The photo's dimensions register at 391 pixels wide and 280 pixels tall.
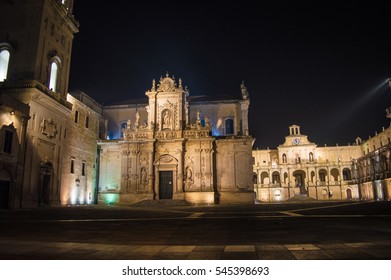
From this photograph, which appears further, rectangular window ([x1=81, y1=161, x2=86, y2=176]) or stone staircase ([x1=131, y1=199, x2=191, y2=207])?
rectangular window ([x1=81, y1=161, x2=86, y2=176])

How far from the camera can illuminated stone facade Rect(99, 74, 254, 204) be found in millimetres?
35625

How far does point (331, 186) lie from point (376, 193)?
53.8 feet

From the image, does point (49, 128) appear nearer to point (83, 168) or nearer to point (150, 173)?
point (83, 168)

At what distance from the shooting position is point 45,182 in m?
28.7

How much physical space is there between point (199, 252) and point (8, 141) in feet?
80.5

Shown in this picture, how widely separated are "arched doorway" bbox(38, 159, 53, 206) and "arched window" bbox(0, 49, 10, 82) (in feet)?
32.4

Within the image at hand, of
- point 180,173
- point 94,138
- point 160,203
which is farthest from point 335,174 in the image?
point 94,138

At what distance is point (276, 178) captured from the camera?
75562mm

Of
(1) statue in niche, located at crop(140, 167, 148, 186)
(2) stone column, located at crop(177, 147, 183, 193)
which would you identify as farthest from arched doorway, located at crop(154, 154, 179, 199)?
(1) statue in niche, located at crop(140, 167, 148, 186)

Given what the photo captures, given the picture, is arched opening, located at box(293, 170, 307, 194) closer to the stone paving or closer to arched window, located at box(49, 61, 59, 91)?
arched window, located at box(49, 61, 59, 91)

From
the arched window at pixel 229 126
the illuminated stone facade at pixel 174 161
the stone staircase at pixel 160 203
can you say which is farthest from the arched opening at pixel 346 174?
the stone staircase at pixel 160 203

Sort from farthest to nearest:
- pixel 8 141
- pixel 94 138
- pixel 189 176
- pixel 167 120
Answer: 1. pixel 94 138
2. pixel 167 120
3. pixel 189 176
4. pixel 8 141

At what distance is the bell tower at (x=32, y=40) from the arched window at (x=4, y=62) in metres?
0.45

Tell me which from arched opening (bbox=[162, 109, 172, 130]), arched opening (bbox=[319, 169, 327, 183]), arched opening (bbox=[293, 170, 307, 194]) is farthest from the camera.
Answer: arched opening (bbox=[319, 169, 327, 183])
